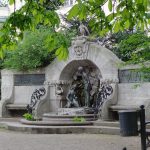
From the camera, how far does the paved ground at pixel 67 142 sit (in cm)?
1275

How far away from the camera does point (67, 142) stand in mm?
13945

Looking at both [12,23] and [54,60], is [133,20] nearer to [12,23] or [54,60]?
[12,23]

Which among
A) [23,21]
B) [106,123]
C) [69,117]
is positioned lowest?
[106,123]

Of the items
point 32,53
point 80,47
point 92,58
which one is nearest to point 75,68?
point 80,47

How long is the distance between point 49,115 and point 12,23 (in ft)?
45.8

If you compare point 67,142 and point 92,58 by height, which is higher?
point 92,58

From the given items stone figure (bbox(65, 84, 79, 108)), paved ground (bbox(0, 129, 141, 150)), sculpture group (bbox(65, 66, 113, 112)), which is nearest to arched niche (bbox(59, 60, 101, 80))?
sculpture group (bbox(65, 66, 113, 112))

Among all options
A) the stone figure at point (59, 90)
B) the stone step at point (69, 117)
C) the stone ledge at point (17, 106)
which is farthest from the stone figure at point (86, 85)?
the stone ledge at point (17, 106)

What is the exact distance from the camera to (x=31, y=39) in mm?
22438

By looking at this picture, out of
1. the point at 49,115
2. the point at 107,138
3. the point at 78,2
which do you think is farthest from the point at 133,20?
the point at 49,115

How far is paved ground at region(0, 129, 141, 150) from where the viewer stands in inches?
502

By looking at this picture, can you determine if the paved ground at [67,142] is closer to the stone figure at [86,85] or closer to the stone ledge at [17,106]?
the stone figure at [86,85]

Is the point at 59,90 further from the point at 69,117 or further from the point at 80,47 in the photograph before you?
the point at 69,117

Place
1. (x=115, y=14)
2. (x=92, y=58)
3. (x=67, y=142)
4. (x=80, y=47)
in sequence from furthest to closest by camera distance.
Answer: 1. (x=80, y=47)
2. (x=92, y=58)
3. (x=67, y=142)
4. (x=115, y=14)
